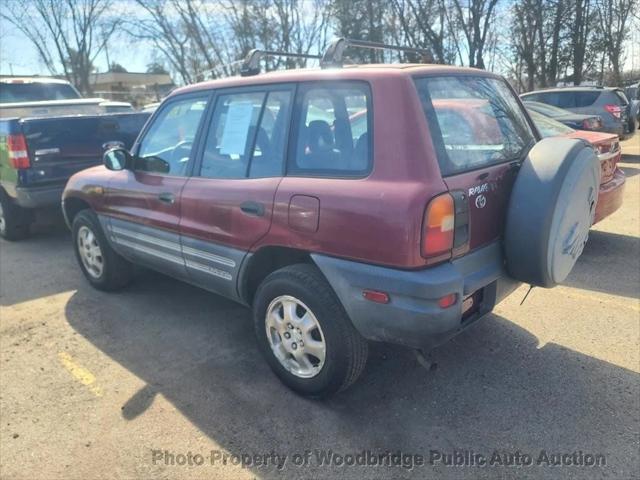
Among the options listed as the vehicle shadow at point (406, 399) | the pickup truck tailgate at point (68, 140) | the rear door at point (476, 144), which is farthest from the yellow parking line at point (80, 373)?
the pickup truck tailgate at point (68, 140)

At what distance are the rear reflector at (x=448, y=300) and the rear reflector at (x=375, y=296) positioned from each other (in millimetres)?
253

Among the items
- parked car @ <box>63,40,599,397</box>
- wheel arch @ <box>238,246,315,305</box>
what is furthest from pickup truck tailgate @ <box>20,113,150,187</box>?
wheel arch @ <box>238,246,315,305</box>

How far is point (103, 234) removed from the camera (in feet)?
15.0

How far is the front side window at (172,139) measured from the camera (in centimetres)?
367

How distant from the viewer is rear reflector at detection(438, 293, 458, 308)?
7.92ft

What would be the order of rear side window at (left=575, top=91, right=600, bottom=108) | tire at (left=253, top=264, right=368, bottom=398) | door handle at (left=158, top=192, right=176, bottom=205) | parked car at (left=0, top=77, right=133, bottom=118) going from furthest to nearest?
rear side window at (left=575, top=91, right=600, bottom=108), parked car at (left=0, top=77, right=133, bottom=118), door handle at (left=158, top=192, right=176, bottom=205), tire at (left=253, top=264, right=368, bottom=398)

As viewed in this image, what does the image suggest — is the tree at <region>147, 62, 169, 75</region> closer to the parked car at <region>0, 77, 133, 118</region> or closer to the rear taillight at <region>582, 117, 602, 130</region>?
the parked car at <region>0, 77, 133, 118</region>

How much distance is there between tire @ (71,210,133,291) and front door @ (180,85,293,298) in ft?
4.36

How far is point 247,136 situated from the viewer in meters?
3.23

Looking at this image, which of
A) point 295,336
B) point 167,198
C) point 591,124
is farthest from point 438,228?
point 591,124

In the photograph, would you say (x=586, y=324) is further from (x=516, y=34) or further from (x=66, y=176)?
(x=516, y=34)

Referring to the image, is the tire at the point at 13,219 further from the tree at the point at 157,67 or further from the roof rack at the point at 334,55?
the tree at the point at 157,67

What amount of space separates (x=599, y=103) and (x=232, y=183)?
11805mm

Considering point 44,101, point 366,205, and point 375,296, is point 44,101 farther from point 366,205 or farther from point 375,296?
point 375,296
